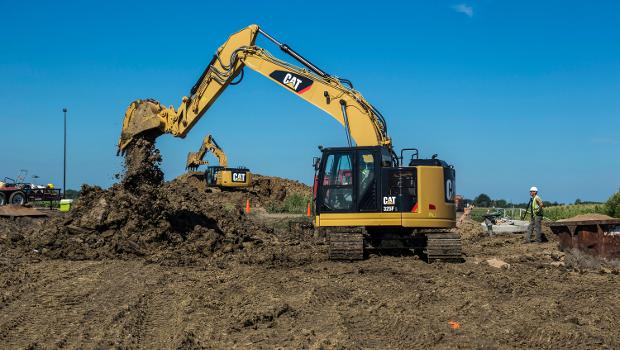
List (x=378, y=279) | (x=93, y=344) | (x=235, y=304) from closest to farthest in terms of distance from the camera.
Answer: (x=93, y=344), (x=235, y=304), (x=378, y=279)

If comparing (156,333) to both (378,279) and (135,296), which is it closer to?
(135,296)

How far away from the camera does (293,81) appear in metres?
15.8

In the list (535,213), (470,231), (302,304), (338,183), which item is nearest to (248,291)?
(302,304)

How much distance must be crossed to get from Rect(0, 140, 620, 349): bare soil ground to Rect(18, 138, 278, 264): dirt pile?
35 millimetres

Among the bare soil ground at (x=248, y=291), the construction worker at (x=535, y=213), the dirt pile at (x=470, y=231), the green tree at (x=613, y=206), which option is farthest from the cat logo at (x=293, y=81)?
the green tree at (x=613, y=206)

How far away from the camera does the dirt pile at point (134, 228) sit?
15062 mm

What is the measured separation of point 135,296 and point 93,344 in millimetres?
2951

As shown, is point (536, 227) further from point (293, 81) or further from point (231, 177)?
point (231, 177)

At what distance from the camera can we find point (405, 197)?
533 inches

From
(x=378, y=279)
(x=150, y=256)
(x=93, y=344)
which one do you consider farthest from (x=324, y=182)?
(x=93, y=344)

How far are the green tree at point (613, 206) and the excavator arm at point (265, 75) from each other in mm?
10903

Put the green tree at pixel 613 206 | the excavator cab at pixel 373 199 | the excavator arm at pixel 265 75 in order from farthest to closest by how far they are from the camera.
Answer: the green tree at pixel 613 206
the excavator arm at pixel 265 75
the excavator cab at pixel 373 199

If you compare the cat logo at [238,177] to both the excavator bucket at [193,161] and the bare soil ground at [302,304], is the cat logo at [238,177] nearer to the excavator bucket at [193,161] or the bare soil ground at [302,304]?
the excavator bucket at [193,161]

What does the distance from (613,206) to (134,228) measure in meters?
15.1
